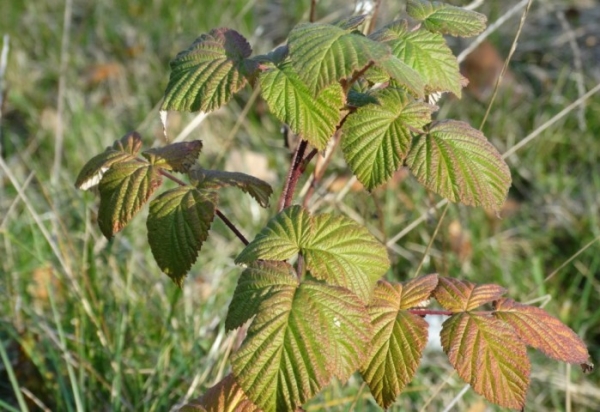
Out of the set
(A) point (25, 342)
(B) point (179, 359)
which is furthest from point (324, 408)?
(A) point (25, 342)

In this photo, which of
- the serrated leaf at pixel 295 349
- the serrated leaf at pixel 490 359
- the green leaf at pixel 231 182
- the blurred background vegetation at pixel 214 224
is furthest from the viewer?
the blurred background vegetation at pixel 214 224

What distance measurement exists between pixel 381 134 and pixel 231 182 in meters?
0.22

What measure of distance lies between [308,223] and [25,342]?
1141 millimetres

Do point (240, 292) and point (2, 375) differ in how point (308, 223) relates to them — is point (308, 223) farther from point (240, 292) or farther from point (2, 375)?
point (2, 375)

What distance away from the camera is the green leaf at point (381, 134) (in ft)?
3.11

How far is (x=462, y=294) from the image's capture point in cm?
102

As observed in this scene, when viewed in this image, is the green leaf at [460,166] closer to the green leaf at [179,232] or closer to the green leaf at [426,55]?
the green leaf at [426,55]

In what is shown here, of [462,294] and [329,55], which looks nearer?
[329,55]

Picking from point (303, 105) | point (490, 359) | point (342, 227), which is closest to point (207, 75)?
point (303, 105)

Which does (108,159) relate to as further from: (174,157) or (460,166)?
(460,166)

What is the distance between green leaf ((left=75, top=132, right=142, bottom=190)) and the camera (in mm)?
1084

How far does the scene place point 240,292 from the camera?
89 cm

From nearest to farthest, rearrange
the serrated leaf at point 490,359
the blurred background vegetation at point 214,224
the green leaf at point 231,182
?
the serrated leaf at point 490,359 < the green leaf at point 231,182 < the blurred background vegetation at point 214,224

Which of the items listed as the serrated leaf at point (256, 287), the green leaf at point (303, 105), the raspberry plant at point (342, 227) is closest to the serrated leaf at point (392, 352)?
the raspberry plant at point (342, 227)
